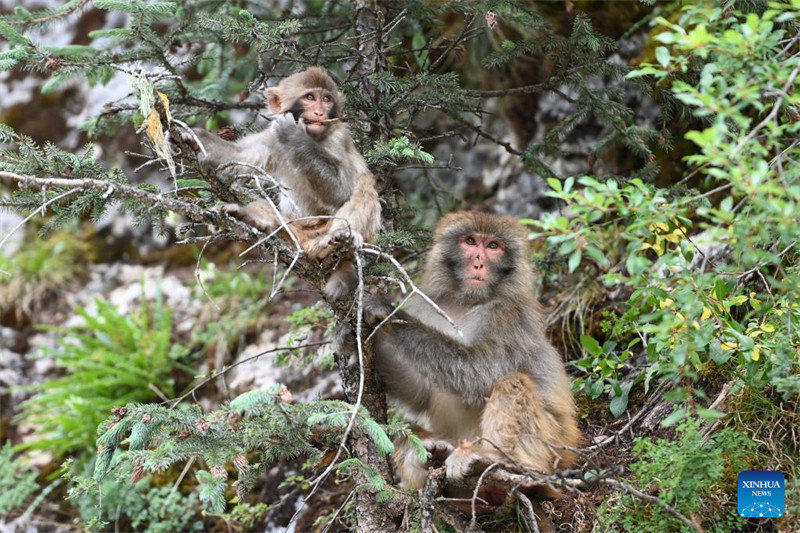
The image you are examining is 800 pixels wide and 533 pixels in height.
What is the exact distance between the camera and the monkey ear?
4.70m

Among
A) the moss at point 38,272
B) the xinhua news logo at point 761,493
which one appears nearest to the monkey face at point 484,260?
the xinhua news logo at point 761,493

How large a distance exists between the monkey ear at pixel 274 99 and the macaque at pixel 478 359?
1245 mm

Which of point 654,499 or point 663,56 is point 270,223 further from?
point 654,499

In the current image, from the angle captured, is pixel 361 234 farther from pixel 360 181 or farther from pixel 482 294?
pixel 482 294

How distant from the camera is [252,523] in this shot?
5605 mm

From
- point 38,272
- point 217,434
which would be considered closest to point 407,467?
point 217,434

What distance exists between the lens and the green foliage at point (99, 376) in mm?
6863

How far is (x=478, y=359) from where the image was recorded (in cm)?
453

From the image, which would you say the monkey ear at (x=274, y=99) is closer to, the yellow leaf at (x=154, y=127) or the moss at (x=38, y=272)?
the yellow leaf at (x=154, y=127)

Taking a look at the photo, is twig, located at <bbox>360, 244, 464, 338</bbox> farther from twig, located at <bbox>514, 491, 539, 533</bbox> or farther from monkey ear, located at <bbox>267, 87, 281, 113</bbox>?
monkey ear, located at <bbox>267, 87, 281, 113</bbox>

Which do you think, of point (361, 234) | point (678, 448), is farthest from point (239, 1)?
point (678, 448)

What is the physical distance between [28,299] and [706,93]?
25.7 feet

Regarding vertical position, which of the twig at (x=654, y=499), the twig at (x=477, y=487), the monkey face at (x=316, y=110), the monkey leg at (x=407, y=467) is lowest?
the monkey leg at (x=407, y=467)

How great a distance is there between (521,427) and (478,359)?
460mm
